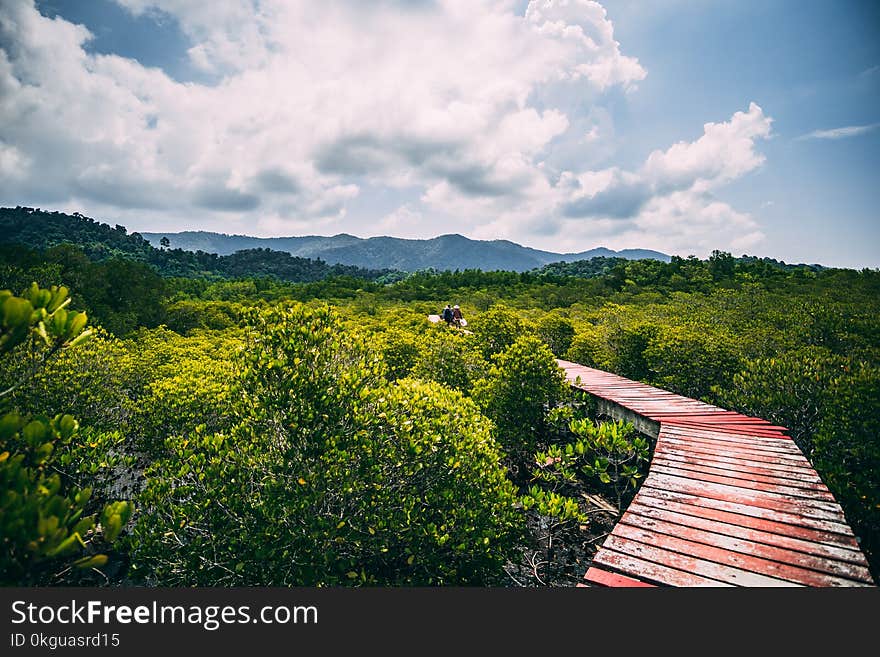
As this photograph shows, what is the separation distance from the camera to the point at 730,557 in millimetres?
2895

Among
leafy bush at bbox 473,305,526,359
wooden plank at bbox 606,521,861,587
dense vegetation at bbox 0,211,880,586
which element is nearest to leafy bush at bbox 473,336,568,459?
dense vegetation at bbox 0,211,880,586

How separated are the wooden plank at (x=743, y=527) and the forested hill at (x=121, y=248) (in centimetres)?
8149

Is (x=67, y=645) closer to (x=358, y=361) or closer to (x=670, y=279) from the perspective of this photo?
(x=358, y=361)

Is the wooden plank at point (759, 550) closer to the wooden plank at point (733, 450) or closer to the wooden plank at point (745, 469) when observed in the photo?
the wooden plank at point (745, 469)

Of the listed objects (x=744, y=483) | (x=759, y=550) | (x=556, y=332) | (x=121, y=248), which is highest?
(x=121, y=248)

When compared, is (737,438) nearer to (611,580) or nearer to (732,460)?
(732,460)

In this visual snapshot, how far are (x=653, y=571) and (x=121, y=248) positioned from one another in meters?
109

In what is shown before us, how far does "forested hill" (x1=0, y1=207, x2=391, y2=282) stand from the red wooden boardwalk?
80.9m

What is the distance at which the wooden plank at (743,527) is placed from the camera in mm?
2906

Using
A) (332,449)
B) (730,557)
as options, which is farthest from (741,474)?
(332,449)

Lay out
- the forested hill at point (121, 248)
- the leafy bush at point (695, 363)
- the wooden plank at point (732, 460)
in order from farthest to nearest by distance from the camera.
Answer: the forested hill at point (121, 248), the leafy bush at point (695, 363), the wooden plank at point (732, 460)

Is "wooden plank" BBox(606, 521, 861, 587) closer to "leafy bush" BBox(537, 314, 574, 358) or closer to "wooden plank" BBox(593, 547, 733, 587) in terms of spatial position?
"wooden plank" BBox(593, 547, 733, 587)

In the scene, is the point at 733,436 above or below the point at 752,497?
above

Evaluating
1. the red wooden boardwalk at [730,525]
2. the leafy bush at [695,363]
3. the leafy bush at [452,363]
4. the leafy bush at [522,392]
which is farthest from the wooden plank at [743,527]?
the leafy bush at [695,363]
